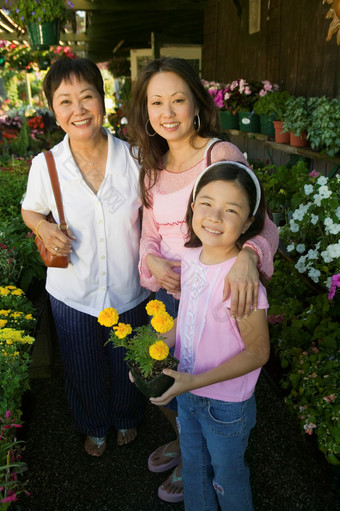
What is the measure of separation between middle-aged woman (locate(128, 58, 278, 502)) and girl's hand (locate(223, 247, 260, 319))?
54 mm

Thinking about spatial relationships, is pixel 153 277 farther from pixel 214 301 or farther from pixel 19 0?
pixel 19 0

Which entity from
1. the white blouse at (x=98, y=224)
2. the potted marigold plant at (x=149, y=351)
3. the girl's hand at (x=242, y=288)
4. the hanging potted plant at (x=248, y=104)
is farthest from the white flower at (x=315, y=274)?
the hanging potted plant at (x=248, y=104)

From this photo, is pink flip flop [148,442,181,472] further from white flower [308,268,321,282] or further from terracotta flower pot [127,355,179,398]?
white flower [308,268,321,282]

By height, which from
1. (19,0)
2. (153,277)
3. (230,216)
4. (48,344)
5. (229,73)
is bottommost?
(48,344)

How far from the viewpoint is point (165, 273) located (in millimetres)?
1706

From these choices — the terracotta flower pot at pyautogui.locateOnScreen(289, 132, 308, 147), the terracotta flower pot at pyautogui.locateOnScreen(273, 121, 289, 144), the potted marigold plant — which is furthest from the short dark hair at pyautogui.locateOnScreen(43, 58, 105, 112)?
the terracotta flower pot at pyautogui.locateOnScreen(273, 121, 289, 144)

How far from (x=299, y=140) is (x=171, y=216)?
7.46ft

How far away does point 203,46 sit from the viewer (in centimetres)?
832

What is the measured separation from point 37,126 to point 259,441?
15.7 feet

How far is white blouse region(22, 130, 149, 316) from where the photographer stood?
1925mm

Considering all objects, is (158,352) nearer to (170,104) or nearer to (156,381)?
(156,381)

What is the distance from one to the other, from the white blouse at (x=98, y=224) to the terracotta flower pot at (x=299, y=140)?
6.73 ft

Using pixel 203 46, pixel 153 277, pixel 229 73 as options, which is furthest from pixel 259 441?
pixel 203 46

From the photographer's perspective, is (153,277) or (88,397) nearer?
(153,277)
